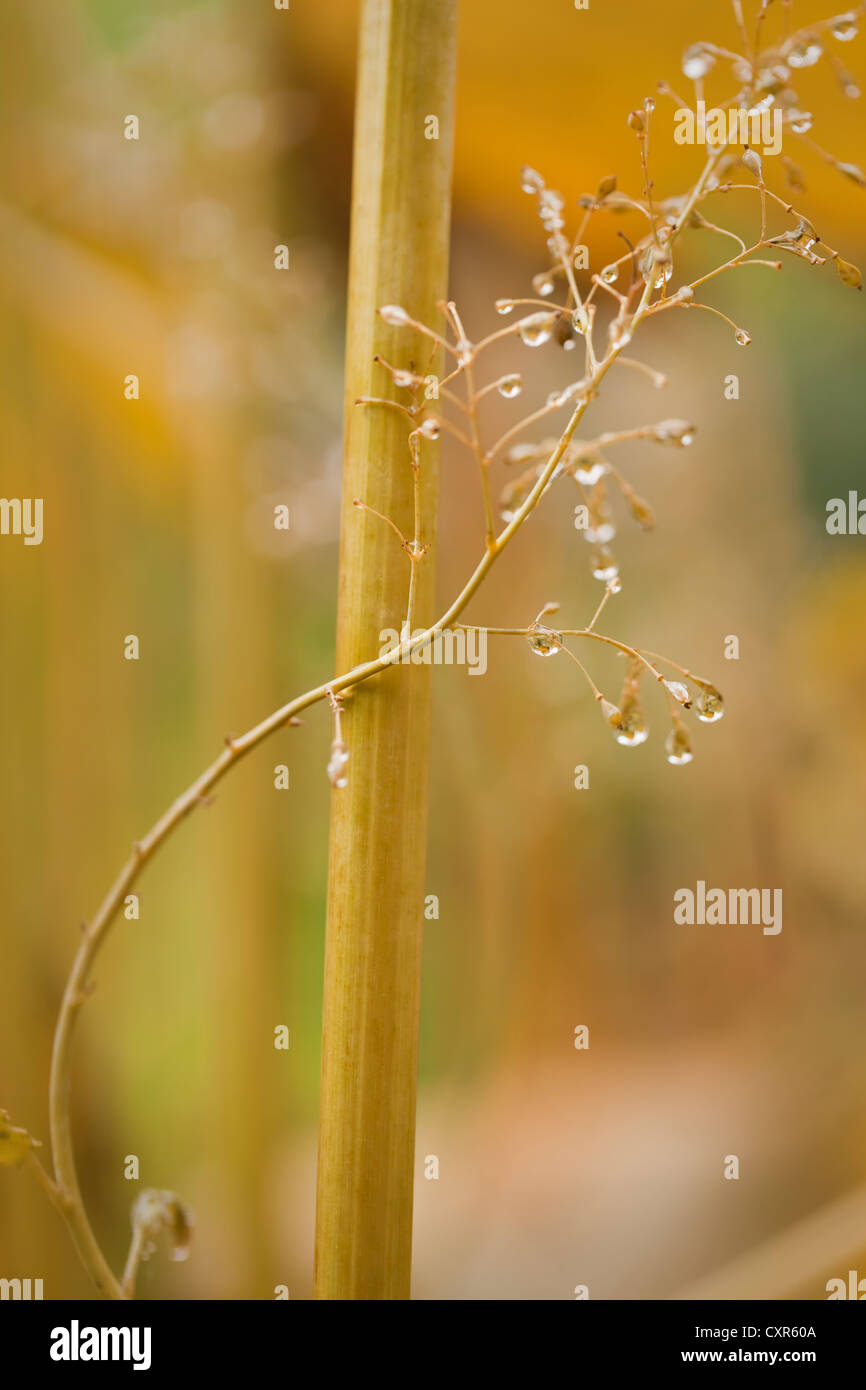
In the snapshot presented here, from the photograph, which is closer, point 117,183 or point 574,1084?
point 117,183

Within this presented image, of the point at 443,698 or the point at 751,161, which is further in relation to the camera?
the point at 443,698

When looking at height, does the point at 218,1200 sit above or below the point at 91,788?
below

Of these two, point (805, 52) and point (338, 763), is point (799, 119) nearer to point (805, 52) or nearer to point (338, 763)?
point (805, 52)

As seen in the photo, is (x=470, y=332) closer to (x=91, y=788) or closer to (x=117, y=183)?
(x=117, y=183)

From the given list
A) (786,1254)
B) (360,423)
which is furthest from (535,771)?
(360,423)

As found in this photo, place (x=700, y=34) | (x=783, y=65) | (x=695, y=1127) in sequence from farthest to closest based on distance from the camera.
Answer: (x=695, y=1127) → (x=700, y=34) → (x=783, y=65)

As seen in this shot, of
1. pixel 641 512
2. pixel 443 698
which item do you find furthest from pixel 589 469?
pixel 443 698
